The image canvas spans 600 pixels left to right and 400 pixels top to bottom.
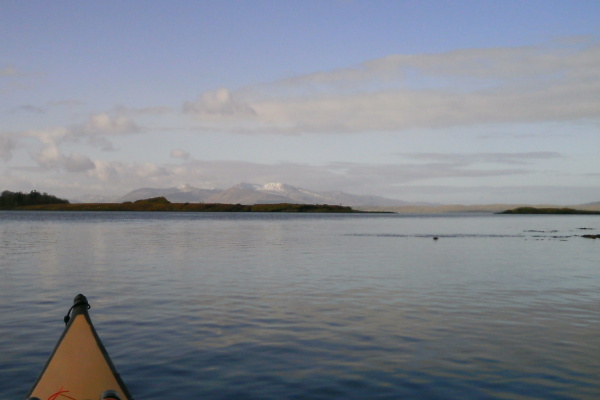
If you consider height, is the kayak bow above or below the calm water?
above

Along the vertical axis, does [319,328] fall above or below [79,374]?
below

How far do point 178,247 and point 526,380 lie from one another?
150 feet

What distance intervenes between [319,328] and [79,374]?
31.2ft

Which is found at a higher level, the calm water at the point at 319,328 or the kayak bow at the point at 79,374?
the kayak bow at the point at 79,374

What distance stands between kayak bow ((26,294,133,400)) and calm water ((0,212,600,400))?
4.55ft

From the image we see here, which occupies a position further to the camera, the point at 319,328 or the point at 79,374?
the point at 319,328

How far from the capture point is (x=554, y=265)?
42.1 metres

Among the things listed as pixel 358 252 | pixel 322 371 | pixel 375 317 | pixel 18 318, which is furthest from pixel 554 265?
pixel 18 318

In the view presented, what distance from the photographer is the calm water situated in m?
13.0

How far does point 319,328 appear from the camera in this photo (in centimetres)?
1905

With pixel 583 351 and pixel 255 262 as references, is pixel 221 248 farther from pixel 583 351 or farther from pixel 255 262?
pixel 583 351

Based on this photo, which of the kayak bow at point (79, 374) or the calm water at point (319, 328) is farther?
the calm water at point (319, 328)

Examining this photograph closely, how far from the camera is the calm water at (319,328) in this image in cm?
1305

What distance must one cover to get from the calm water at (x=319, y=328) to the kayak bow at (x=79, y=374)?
1.39 meters
